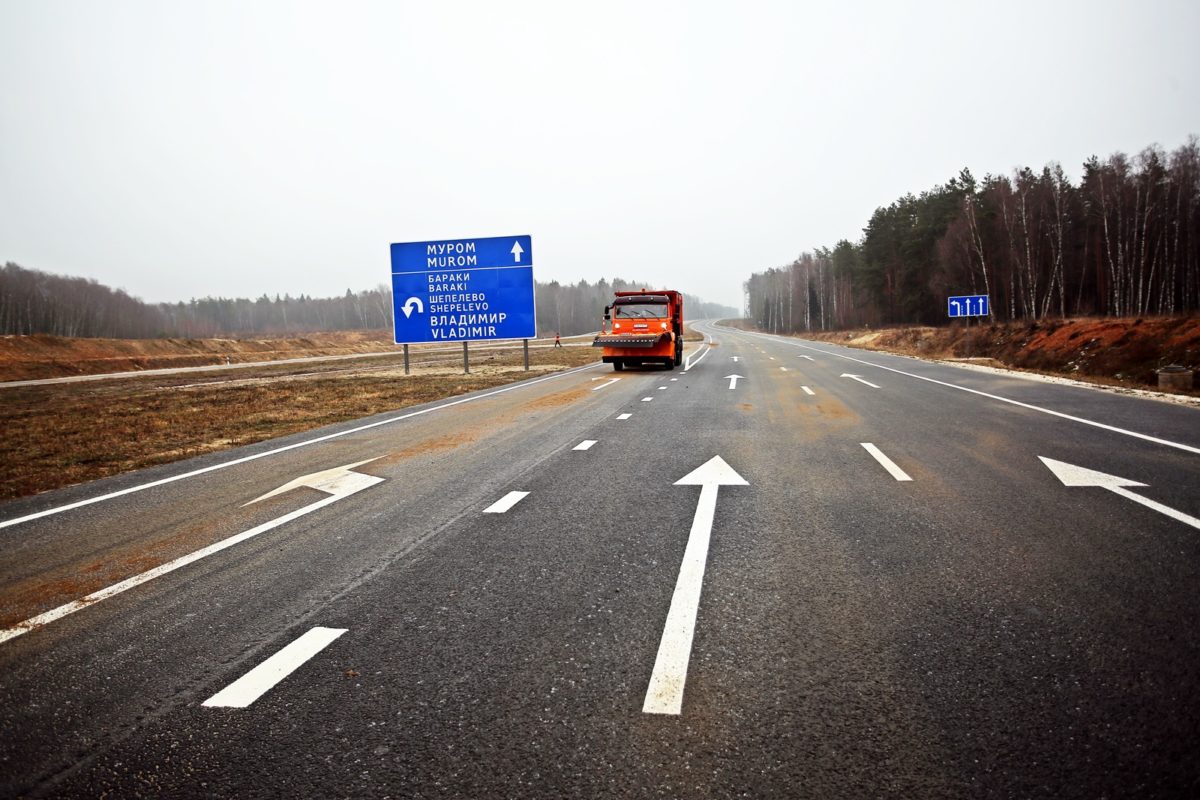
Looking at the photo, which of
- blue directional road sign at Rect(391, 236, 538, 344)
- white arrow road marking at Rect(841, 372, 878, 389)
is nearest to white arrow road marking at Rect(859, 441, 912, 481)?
white arrow road marking at Rect(841, 372, 878, 389)

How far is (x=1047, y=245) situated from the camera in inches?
2009

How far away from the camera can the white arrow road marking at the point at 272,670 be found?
261 cm

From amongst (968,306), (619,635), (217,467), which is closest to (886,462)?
(619,635)

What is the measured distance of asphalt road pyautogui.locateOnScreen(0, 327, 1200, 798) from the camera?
2148 millimetres

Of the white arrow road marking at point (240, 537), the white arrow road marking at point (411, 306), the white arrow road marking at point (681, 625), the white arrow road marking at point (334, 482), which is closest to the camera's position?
the white arrow road marking at point (681, 625)

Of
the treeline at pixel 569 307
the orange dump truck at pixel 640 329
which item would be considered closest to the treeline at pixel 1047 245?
the orange dump truck at pixel 640 329

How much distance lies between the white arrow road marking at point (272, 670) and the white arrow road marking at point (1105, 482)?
603cm

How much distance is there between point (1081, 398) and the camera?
12391 millimetres

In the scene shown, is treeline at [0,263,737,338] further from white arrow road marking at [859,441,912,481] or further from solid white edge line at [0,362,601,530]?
white arrow road marking at [859,441,912,481]

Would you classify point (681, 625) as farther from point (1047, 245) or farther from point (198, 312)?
point (198, 312)

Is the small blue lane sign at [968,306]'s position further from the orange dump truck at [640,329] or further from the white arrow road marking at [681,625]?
the white arrow road marking at [681,625]

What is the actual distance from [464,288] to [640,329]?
288 inches

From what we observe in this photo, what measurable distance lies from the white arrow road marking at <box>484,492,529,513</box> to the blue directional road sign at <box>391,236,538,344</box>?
18.7 metres

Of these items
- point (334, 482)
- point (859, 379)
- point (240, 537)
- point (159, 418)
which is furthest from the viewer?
point (859, 379)
